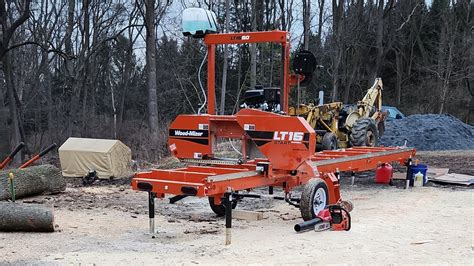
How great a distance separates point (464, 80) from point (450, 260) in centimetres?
3604

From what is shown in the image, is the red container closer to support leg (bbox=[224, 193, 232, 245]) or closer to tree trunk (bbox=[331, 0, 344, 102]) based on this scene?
support leg (bbox=[224, 193, 232, 245])

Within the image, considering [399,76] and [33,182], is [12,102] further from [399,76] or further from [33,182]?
[399,76]

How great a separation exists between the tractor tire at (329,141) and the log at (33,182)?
7.01m

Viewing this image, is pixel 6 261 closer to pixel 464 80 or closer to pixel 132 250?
pixel 132 250

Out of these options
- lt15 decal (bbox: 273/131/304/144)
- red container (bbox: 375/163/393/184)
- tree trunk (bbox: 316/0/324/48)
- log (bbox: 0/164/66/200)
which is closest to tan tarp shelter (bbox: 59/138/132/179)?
log (bbox: 0/164/66/200)

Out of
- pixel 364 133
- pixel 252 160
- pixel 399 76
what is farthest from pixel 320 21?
pixel 252 160

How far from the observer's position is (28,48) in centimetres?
3184

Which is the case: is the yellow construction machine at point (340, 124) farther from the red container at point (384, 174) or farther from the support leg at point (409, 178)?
the support leg at point (409, 178)

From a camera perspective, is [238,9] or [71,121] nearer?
[71,121]

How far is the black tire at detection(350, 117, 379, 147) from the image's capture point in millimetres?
15719

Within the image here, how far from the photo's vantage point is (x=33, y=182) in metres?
11.4

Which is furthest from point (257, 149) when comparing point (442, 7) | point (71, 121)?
point (442, 7)

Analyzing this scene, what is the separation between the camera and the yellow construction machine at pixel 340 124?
50.6 feet

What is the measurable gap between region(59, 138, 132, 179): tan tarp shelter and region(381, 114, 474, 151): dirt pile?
1139 cm
